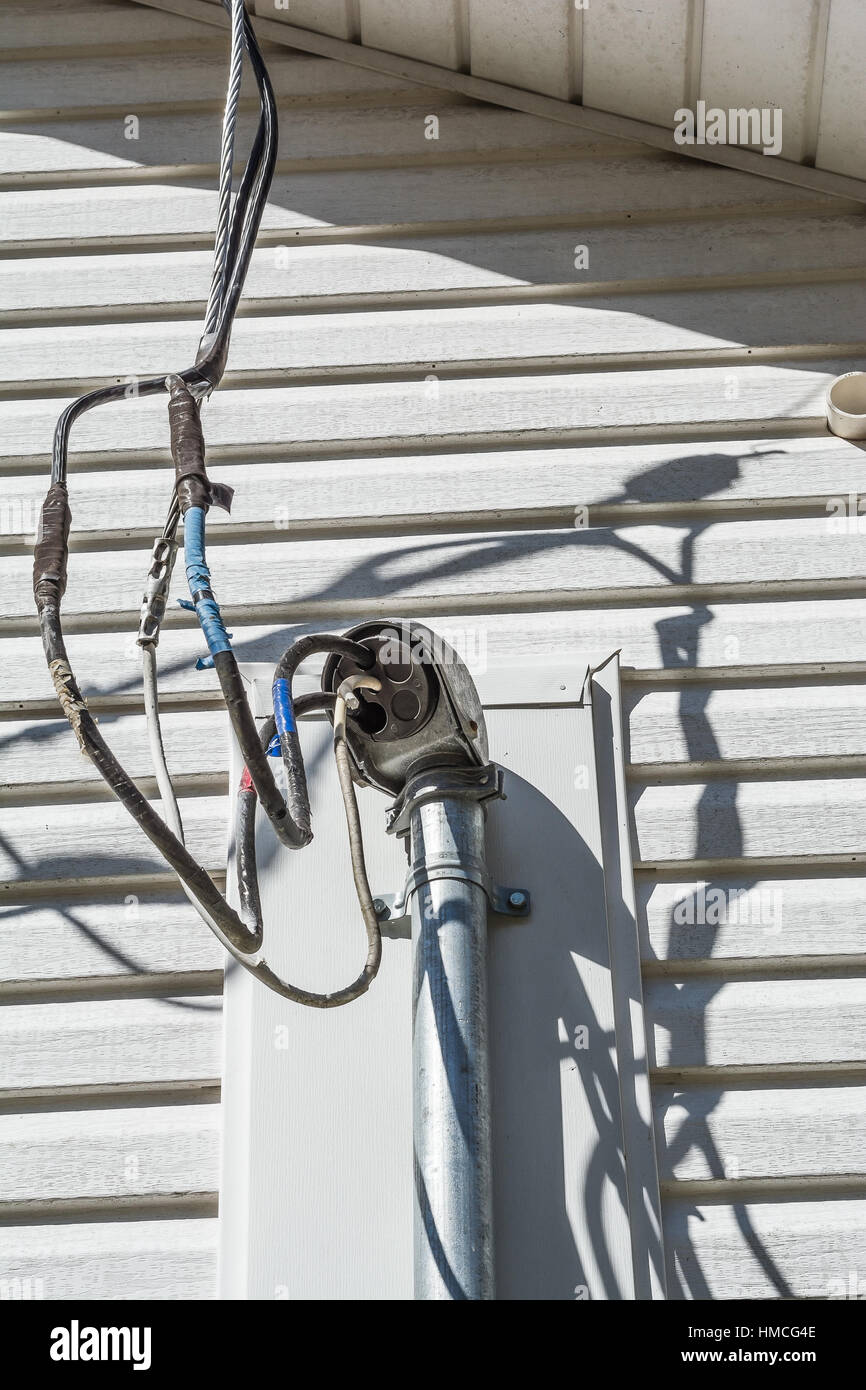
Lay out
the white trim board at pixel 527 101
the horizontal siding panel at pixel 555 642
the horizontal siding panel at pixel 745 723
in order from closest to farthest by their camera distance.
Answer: the horizontal siding panel at pixel 745 723
the horizontal siding panel at pixel 555 642
the white trim board at pixel 527 101

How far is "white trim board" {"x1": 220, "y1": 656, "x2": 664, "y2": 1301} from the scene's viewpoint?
2447 millimetres

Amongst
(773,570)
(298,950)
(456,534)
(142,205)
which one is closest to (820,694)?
(773,570)

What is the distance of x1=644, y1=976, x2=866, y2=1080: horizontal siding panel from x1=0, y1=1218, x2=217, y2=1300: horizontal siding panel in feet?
3.06

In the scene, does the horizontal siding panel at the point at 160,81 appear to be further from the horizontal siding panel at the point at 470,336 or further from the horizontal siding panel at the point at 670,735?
the horizontal siding panel at the point at 670,735

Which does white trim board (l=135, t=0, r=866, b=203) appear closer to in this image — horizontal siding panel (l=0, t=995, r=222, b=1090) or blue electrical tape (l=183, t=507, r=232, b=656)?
blue electrical tape (l=183, t=507, r=232, b=656)

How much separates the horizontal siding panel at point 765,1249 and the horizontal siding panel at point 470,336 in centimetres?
207

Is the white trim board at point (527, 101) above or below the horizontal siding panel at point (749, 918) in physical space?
above

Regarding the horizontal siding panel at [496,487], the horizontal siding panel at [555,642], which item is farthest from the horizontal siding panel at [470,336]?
the horizontal siding panel at [555,642]

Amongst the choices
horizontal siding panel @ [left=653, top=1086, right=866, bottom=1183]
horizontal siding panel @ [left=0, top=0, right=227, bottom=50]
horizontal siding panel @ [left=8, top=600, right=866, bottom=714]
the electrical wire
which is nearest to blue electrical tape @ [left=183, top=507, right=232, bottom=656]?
the electrical wire

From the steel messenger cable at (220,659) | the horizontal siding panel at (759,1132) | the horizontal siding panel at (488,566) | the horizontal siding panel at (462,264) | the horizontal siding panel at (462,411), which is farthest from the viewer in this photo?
the horizontal siding panel at (462,264)

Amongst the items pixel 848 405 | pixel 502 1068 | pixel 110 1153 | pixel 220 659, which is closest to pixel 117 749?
pixel 110 1153

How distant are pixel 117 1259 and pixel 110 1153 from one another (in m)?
0.19

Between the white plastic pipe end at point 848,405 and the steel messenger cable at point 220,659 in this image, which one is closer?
the steel messenger cable at point 220,659

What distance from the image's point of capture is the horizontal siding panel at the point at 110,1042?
2693 millimetres
